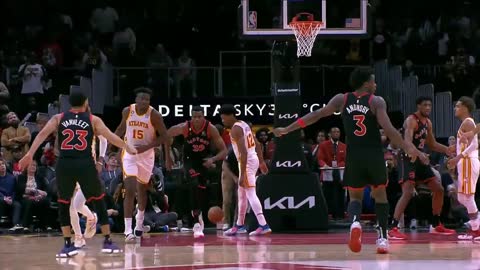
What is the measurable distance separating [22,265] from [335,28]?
6.44m

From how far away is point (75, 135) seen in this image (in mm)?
12188

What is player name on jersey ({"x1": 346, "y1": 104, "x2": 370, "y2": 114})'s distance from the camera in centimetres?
1149

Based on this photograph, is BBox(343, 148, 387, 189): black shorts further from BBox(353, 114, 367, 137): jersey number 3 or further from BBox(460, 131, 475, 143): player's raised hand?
BBox(460, 131, 475, 143): player's raised hand

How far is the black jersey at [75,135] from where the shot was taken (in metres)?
12.2

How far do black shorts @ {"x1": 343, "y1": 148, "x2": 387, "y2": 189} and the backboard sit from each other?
4180mm

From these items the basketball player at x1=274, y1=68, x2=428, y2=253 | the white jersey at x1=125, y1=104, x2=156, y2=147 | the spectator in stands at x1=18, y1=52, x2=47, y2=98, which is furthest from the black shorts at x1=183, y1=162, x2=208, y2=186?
the spectator in stands at x1=18, y1=52, x2=47, y2=98

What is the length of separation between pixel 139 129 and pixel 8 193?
4022mm

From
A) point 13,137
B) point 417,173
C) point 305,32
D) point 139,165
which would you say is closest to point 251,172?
point 139,165

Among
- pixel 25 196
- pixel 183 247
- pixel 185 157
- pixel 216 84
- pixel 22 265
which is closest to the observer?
pixel 22 265

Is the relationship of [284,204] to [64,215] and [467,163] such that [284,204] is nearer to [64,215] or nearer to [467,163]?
[467,163]

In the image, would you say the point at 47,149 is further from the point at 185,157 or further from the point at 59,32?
the point at 59,32

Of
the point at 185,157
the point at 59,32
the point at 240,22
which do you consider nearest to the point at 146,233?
the point at 185,157

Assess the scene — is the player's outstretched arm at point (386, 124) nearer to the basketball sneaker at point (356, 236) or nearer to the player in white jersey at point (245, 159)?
the basketball sneaker at point (356, 236)

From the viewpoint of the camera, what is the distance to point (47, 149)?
17.9 m
